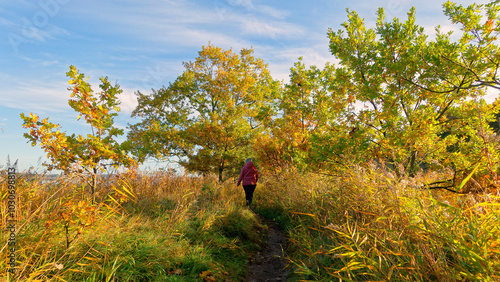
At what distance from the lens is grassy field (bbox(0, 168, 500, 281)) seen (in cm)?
275

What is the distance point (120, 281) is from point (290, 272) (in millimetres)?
2775

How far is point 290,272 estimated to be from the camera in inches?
187

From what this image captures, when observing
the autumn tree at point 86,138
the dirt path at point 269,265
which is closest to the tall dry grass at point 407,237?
the dirt path at point 269,265

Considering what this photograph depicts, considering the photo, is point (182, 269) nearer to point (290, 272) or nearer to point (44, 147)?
point (290, 272)

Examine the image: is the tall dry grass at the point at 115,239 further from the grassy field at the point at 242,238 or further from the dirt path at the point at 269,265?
the dirt path at the point at 269,265

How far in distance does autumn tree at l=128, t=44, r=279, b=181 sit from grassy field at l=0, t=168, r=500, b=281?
896 cm

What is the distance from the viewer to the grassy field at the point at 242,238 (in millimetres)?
2748

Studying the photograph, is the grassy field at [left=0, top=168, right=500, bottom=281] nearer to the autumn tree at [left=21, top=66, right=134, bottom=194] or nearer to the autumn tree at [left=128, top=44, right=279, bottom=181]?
the autumn tree at [left=21, top=66, right=134, bottom=194]

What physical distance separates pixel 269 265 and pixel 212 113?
36.5 ft

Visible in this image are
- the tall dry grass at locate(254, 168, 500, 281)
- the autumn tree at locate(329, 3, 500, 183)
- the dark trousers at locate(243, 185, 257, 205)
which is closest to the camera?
the tall dry grass at locate(254, 168, 500, 281)

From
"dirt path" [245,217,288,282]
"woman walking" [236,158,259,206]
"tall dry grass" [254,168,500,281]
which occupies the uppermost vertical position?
"tall dry grass" [254,168,500,281]

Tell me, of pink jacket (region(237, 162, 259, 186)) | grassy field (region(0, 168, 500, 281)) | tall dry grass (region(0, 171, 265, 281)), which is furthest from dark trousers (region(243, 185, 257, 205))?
grassy field (region(0, 168, 500, 281))

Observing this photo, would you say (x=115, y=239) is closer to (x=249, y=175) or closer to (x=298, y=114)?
(x=249, y=175)

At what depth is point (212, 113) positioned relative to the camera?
1557 centimetres
